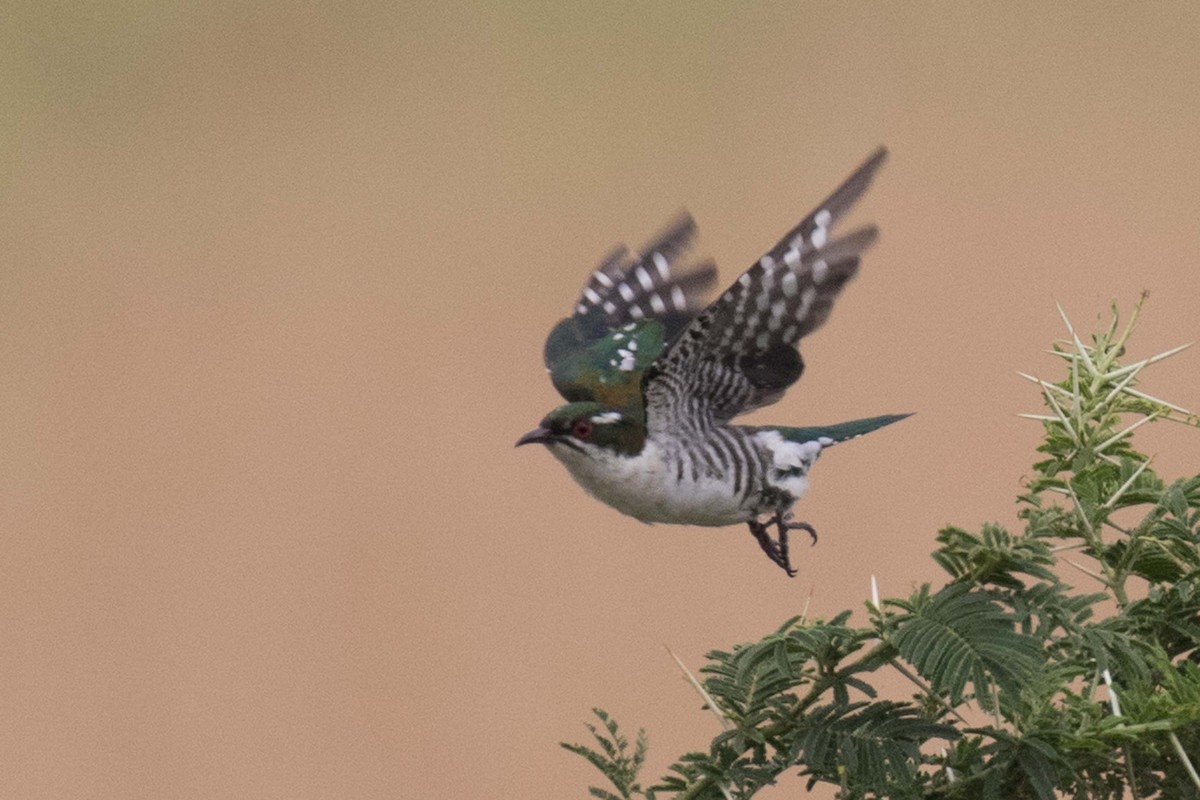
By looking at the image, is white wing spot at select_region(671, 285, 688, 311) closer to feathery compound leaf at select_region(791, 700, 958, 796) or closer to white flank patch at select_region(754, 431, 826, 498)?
white flank patch at select_region(754, 431, 826, 498)

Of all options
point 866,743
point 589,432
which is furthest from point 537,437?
point 866,743

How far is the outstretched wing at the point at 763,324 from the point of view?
4.99 ft

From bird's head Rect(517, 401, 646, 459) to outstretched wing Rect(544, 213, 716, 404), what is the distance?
23cm

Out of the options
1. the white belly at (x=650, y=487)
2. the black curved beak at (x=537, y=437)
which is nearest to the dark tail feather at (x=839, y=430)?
the white belly at (x=650, y=487)

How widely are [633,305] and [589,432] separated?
0.62 metres

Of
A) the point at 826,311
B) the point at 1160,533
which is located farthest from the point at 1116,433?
the point at 826,311

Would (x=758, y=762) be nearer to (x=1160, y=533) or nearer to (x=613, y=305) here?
(x=1160, y=533)

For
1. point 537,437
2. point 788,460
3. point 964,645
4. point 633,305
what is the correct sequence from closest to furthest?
point 964,645
point 537,437
point 788,460
point 633,305

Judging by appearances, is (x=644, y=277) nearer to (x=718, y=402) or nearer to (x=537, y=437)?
(x=718, y=402)

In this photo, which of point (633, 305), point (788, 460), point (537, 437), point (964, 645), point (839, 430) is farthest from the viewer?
point (633, 305)

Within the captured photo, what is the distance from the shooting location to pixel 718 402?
1713mm

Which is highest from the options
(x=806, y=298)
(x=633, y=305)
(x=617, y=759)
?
(x=633, y=305)

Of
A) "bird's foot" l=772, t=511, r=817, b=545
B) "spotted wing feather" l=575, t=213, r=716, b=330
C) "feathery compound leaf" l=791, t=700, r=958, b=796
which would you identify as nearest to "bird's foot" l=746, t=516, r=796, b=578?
"bird's foot" l=772, t=511, r=817, b=545

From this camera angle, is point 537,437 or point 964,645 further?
point 537,437
